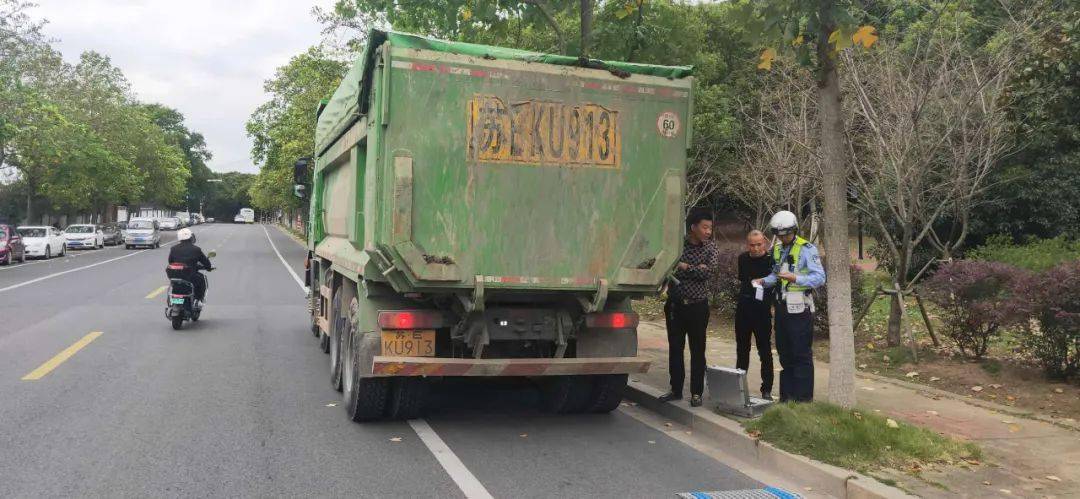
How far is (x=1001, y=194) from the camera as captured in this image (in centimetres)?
1945

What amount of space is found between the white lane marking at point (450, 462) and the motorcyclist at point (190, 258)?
7124 mm

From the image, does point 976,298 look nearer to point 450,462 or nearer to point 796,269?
point 796,269

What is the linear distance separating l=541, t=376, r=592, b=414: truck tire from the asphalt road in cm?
15

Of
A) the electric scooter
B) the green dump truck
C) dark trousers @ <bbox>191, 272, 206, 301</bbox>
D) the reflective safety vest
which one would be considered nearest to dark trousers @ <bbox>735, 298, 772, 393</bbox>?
the reflective safety vest

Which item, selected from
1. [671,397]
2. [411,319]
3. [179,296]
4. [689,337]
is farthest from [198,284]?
[689,337]

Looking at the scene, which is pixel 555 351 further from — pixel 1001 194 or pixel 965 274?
pixel 1001 194

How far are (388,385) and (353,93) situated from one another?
2667 millimetres

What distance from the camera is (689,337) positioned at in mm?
7324

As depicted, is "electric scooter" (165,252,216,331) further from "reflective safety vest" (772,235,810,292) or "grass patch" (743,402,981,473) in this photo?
"grass patch" (743,402,981,473)

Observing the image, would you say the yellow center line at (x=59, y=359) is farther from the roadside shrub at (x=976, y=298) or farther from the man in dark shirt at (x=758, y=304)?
the roadside shrub at (x=976, y=298)

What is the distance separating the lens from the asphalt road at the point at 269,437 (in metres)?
5.23

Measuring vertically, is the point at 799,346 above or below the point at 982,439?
above

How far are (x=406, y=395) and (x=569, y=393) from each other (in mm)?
1483

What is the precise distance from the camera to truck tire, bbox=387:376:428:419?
680cm
